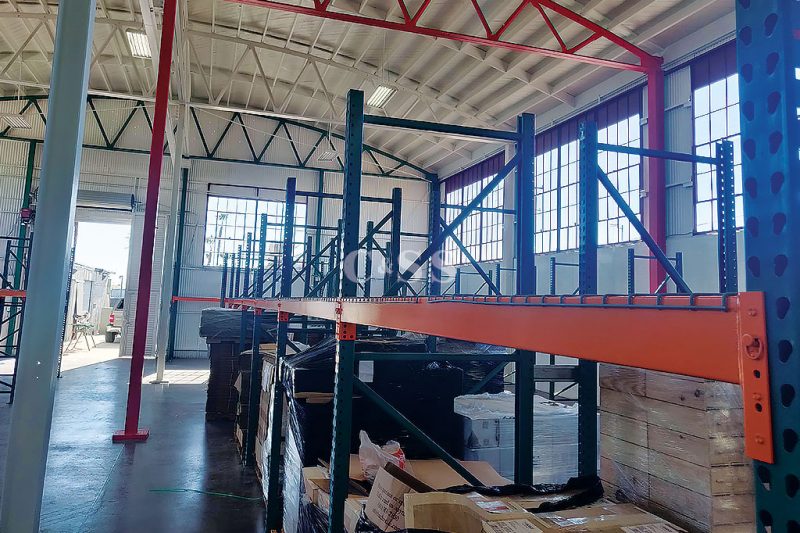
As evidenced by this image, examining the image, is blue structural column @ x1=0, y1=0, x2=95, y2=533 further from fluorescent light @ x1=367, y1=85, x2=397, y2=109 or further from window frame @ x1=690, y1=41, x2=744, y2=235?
fluorescent light @ x1=367, y1=85, x2=397, y2=109

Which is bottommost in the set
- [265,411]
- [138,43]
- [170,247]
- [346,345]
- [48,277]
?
[265,411]

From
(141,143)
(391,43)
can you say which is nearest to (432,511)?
(391,43)

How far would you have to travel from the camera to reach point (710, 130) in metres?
9.67

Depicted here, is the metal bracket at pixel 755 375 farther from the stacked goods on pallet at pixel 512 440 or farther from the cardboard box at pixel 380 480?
the stacked goods on pallet at pixel 512 440

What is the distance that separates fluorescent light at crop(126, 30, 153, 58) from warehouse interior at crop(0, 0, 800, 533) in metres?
0.07

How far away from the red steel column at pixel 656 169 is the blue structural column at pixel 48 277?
32.1 ft

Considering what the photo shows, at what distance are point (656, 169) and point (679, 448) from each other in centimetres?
986

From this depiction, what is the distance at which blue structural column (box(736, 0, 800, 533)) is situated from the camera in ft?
2.31

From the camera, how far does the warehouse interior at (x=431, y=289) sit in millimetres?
918

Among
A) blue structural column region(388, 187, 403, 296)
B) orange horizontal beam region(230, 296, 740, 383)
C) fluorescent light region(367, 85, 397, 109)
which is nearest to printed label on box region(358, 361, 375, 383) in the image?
blue structural column region(388, 187, 403, 296)

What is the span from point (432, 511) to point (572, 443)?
2.91 meters

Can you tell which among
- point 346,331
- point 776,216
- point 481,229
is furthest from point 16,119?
point 776,216

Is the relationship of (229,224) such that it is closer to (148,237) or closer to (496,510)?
(148,237)

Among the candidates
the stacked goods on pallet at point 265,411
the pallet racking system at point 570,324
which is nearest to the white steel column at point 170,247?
the stacked goods on pallet at point 265,411
